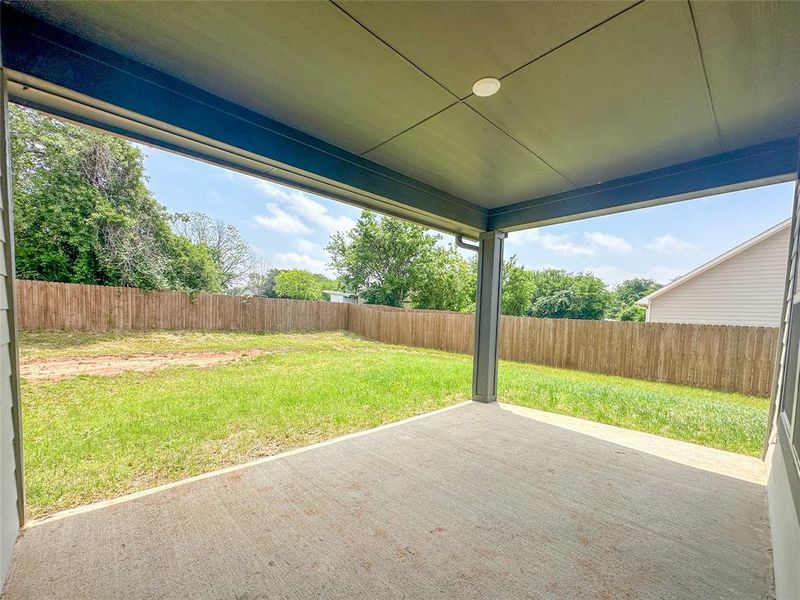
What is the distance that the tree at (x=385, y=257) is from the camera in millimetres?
16391

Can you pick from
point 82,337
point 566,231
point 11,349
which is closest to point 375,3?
point 11,349

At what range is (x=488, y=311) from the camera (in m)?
4.16

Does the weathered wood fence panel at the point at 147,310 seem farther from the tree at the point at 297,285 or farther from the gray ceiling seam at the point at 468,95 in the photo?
the tree at the point at 297,285

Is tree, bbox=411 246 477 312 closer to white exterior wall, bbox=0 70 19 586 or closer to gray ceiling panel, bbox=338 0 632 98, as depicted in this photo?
gray ceiling panel, bbox=338 0 632 98

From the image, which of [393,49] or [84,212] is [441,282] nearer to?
[84,212]

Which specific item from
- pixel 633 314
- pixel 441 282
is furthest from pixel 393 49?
pixel 633 314

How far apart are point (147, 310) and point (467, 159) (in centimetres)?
812

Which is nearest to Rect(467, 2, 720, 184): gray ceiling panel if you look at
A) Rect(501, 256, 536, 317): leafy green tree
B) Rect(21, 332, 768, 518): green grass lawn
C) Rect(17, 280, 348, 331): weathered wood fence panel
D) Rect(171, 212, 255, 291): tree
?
Rect(21, 332, 768, 518): green grass lawn

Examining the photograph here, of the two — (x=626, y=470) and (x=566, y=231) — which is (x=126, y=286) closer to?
(x=626, y=470)

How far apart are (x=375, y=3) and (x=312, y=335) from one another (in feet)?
33.4

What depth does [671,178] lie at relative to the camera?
103 inches

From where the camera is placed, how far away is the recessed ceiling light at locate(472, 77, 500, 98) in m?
1.70

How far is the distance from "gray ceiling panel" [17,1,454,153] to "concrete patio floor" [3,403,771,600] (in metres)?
2.41

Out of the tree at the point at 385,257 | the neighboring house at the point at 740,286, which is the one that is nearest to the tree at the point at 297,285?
the tree at the point at 385,257
